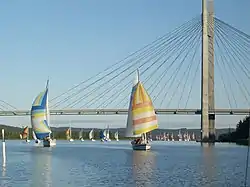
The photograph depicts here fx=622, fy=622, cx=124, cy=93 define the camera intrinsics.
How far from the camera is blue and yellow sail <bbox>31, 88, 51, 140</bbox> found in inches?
2835

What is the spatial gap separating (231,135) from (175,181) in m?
87.1

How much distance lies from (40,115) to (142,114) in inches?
704

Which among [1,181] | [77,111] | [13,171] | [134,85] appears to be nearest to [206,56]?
[134,85]

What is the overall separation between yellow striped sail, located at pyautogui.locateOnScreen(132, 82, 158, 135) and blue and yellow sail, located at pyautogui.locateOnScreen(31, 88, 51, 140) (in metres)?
16.4

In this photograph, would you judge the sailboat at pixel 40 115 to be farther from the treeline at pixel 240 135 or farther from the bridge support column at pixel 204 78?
the treeline at pixel 240 135

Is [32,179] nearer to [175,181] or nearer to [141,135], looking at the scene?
[175,181]

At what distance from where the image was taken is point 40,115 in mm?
71938

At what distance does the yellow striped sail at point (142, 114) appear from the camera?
191 feet

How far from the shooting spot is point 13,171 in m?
32.2

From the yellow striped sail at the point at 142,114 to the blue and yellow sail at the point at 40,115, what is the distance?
1641 centimetres

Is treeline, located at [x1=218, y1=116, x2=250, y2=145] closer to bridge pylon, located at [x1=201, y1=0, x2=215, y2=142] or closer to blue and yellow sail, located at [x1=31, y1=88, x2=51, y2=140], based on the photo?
bridge pylon, located at [x1=201, y1=0, x2=215, y2=142]

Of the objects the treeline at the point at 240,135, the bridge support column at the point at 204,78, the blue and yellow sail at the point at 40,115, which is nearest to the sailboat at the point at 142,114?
the blue and yellow sail at the point at 40,115

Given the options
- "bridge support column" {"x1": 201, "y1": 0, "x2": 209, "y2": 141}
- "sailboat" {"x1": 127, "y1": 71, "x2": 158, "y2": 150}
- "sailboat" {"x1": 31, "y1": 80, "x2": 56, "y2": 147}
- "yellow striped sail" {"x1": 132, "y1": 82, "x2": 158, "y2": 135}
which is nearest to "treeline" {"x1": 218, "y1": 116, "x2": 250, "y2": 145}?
"bridge support column" {"x1": 201, "y1": 0, "x2": 209, "y2": 141}

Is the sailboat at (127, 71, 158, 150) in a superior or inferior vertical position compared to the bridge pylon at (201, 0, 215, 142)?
inferior
